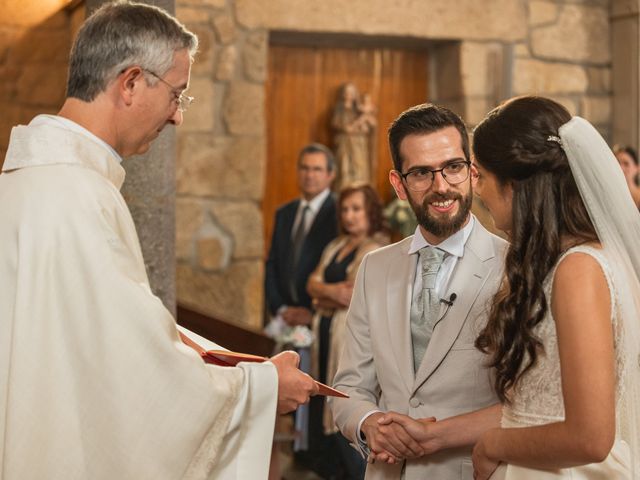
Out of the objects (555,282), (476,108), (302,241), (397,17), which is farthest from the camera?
(476,108)

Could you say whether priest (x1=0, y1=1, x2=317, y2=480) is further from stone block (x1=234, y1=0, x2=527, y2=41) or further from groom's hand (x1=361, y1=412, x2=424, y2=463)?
stone block (x1=234, y1=0, x2=527, y2=41)

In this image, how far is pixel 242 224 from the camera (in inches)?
220

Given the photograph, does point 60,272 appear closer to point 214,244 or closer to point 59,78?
point 59,78

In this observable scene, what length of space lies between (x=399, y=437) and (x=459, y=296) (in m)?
0.36

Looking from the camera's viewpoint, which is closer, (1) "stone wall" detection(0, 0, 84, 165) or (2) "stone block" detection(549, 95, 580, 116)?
(1) "stone wall" detection(0, 0, 84, 165)

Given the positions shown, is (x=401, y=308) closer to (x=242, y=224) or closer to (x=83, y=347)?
(x=83, y=347)

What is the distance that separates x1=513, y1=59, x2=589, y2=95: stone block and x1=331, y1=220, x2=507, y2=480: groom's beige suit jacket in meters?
3.73

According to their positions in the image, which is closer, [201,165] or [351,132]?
[201,165]

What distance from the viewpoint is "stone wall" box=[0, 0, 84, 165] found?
11.1ft

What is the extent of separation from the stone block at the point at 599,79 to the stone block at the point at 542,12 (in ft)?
1.42

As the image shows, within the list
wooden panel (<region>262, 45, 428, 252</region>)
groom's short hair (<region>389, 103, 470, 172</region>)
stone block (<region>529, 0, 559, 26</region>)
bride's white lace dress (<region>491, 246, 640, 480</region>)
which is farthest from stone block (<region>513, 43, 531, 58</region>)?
bride's white lace dress (<region>491, 246, 640, 480</region>)

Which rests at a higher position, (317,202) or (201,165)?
(201,165)

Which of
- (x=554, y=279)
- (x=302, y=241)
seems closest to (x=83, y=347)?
(x=554, y=279)

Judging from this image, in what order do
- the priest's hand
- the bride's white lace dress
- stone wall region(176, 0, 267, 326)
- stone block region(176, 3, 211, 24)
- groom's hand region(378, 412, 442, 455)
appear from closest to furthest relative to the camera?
1. the bride's white lace dress
2. the priest's hand
3. groom's hand region(378, 412, 442, 455)
4. stone block region(176, 3, 211, 24)
5. stone wall region(176, 0, 267, 326)
